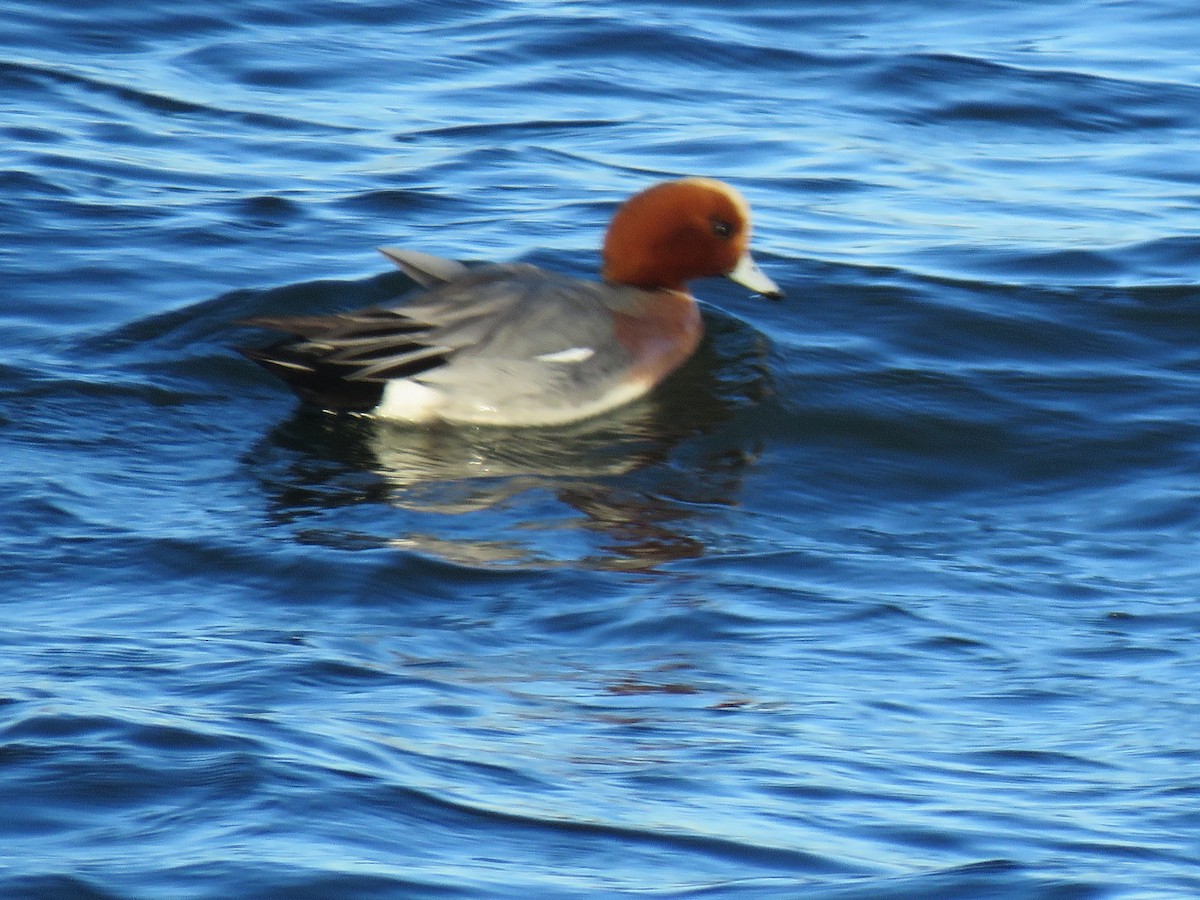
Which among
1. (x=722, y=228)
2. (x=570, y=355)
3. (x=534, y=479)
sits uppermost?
(x=722, y=228)

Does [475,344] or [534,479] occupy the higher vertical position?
[475,344]

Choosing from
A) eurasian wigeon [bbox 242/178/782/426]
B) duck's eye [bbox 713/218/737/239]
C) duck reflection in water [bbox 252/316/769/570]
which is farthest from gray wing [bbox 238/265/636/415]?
duck's eye [bbox 713/218/737/239]

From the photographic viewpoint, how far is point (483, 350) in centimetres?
767

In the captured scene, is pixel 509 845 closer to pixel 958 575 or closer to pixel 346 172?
pixel 958 575

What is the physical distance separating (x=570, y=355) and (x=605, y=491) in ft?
2.99

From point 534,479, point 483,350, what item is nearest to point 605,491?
point 534,479

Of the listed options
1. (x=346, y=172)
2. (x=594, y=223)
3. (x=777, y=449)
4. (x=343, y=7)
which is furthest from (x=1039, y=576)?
(x=343, y=7)

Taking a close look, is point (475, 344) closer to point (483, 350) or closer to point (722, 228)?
point (483, 350)

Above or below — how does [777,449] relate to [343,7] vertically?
below

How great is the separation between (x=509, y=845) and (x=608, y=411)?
3.99m

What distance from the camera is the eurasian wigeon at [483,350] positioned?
7484 millimetres

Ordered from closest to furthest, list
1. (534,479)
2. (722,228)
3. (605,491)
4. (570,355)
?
1. (605,491)
2. (534,479)
3. (570,355)
4. (722,228)

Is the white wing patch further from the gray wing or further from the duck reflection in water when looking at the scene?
the duck reflection in water

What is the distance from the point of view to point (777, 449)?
305 inches
